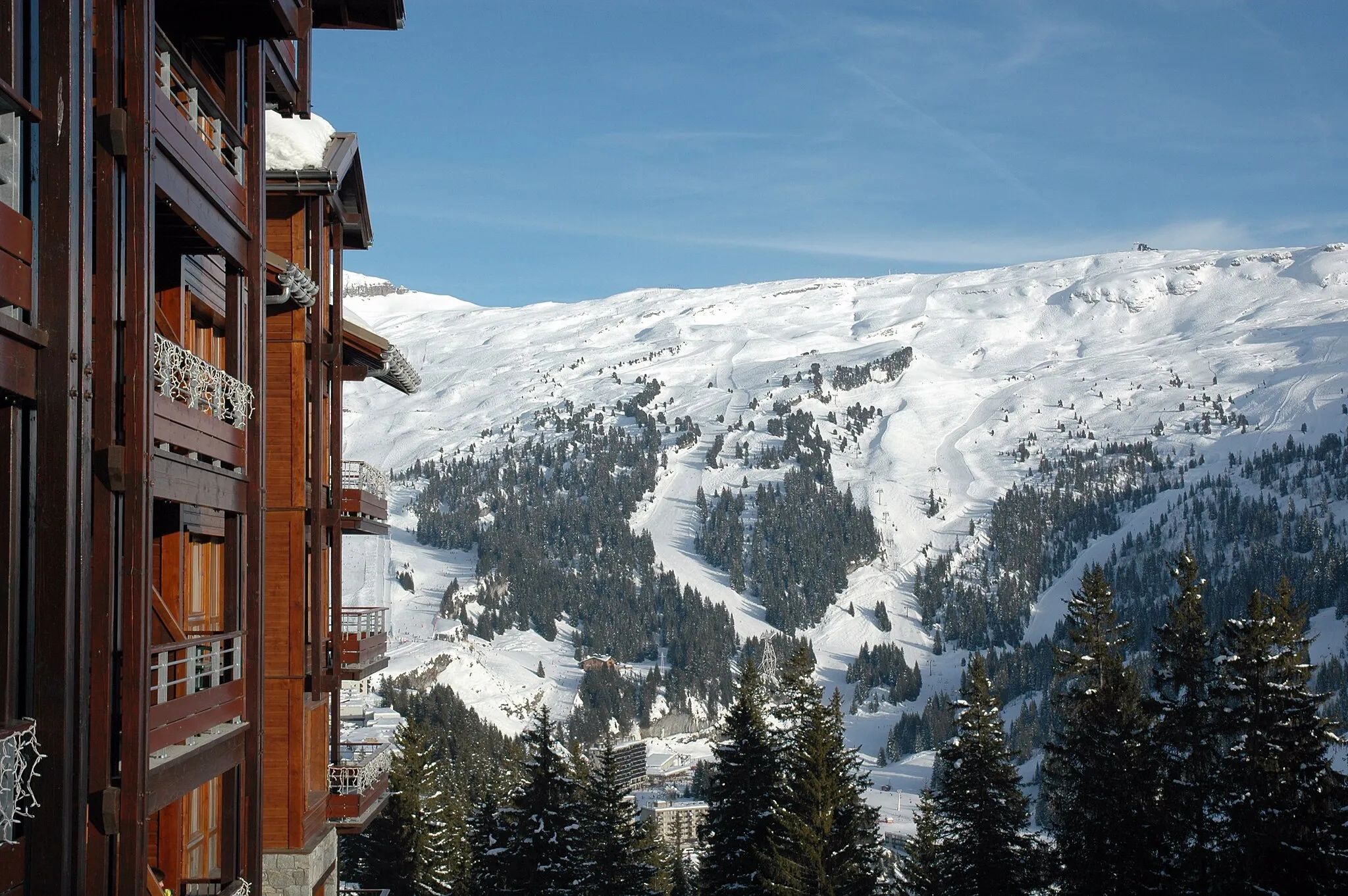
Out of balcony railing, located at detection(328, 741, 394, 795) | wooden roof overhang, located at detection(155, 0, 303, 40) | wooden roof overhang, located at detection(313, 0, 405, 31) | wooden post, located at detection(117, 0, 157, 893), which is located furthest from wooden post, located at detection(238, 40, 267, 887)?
balcony railing, located at detection(328, 741, 394, 795)

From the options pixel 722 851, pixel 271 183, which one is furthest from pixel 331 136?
pixel 722 851

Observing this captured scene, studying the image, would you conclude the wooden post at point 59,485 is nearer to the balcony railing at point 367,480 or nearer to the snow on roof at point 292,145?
the snow on roof at point 292,145

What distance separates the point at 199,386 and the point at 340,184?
13038 millimetres

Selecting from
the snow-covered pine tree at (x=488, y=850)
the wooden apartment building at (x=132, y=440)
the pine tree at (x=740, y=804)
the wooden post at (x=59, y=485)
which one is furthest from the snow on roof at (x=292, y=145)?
the snow-covered pine tree at (x=488, y=850)

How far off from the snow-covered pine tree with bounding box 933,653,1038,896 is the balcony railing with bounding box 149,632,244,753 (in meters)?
24.4

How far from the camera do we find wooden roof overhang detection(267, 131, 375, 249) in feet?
71.7

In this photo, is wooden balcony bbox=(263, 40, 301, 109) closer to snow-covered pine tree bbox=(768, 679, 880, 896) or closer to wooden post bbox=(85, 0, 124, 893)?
wooden post bbox=(85, 0, 124, 893)

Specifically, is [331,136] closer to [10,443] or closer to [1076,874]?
[10,443]

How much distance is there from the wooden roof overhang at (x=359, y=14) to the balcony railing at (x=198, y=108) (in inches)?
366

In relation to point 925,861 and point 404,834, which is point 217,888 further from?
point 404,834

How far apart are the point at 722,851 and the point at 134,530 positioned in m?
31.1

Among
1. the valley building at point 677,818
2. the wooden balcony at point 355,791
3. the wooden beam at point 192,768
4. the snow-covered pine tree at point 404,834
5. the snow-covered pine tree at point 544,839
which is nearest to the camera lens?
the wooden beam at point 192,768

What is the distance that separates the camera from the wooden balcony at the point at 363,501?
24.1 metres

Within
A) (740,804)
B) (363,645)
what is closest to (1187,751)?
(740,804)
